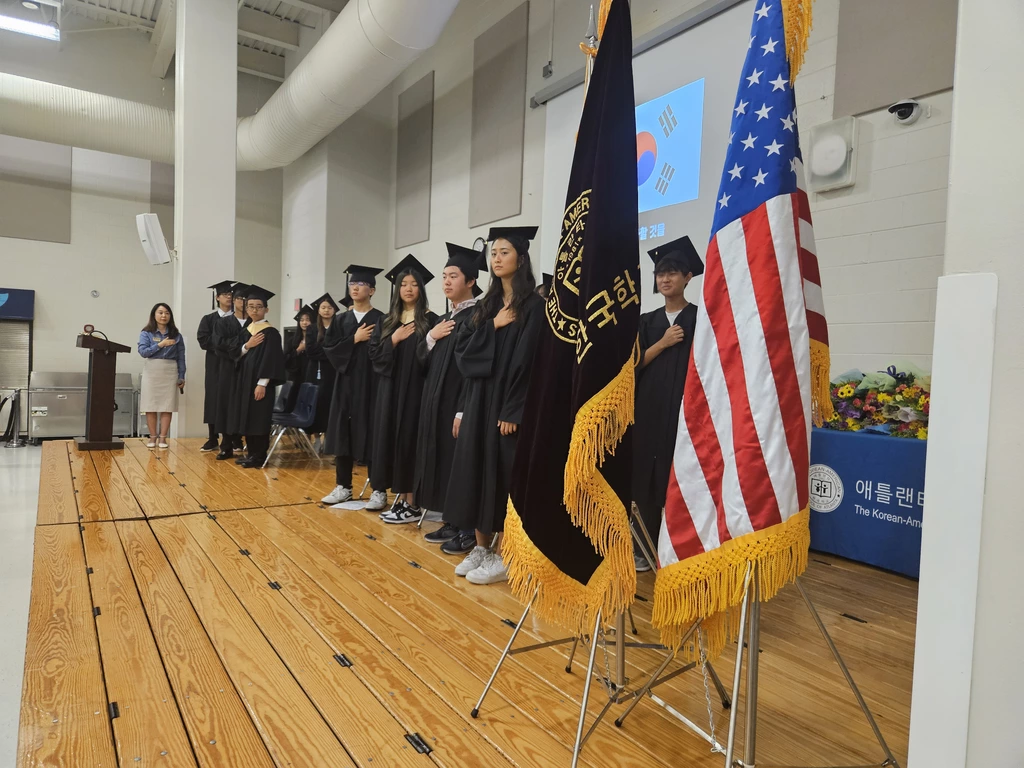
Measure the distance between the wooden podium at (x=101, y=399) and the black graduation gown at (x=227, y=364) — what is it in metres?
0.94

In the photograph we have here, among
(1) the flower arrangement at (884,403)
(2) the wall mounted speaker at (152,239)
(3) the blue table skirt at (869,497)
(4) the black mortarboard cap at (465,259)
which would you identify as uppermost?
(2) the wall mounted speaker at (152,239)

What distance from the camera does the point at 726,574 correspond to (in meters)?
1.41

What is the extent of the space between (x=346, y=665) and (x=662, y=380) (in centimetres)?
197

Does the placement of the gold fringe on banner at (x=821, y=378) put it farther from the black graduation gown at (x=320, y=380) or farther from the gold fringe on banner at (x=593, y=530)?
the black graduation gown at (x=320, y=380)

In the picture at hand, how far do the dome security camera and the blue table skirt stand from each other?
5.76 feet

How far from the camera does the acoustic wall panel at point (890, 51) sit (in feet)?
10.9

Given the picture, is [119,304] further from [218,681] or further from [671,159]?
[218,681]

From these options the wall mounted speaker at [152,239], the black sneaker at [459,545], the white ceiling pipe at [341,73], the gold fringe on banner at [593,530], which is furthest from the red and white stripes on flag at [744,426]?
the wall mounted speaker at [152,239]

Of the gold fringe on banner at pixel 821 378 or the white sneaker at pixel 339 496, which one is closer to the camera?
the gold fringe on banner at pixel 821 378

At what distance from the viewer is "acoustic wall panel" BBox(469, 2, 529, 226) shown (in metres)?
6.51

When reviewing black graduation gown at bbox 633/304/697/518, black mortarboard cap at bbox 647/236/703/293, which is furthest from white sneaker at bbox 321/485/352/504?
black mortarboard cap at bbox 647/236/703/293

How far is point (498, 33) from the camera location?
6812mm

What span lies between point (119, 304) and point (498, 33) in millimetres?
6814

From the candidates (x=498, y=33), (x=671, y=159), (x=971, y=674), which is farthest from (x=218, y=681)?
(x=498, y=33)
